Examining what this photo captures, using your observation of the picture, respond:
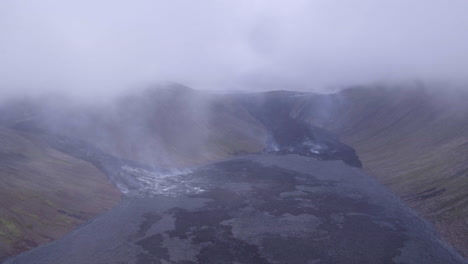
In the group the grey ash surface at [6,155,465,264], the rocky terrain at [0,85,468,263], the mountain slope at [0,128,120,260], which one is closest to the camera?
the grey ash surface at [6,155,465,264]

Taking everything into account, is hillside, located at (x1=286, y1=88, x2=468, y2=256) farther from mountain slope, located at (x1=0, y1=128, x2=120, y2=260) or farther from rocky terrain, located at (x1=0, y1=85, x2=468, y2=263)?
mountain slope, located at (x1=0, y1=128, x2=120, y2=260)

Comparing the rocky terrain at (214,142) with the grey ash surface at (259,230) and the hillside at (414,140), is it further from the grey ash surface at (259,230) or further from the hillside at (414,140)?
the grey ash surface at (259,230)

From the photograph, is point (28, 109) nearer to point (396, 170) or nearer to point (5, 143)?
point (5, 143)

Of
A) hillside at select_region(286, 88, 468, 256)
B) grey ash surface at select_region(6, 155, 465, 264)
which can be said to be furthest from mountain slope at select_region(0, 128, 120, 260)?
hillside at select_region(286, 88, 468, 256)

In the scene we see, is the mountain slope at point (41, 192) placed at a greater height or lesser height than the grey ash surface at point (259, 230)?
greater

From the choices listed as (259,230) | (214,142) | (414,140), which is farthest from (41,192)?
(414,140)

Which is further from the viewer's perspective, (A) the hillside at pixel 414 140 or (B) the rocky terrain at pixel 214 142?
(B) the rocky terrain at pixel 214 142

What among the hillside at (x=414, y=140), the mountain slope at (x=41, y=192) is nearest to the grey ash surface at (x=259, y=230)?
the mountain slope at (x=41, y=192)

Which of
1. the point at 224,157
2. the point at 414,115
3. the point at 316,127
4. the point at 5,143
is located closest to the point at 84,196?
the point at 5,143
